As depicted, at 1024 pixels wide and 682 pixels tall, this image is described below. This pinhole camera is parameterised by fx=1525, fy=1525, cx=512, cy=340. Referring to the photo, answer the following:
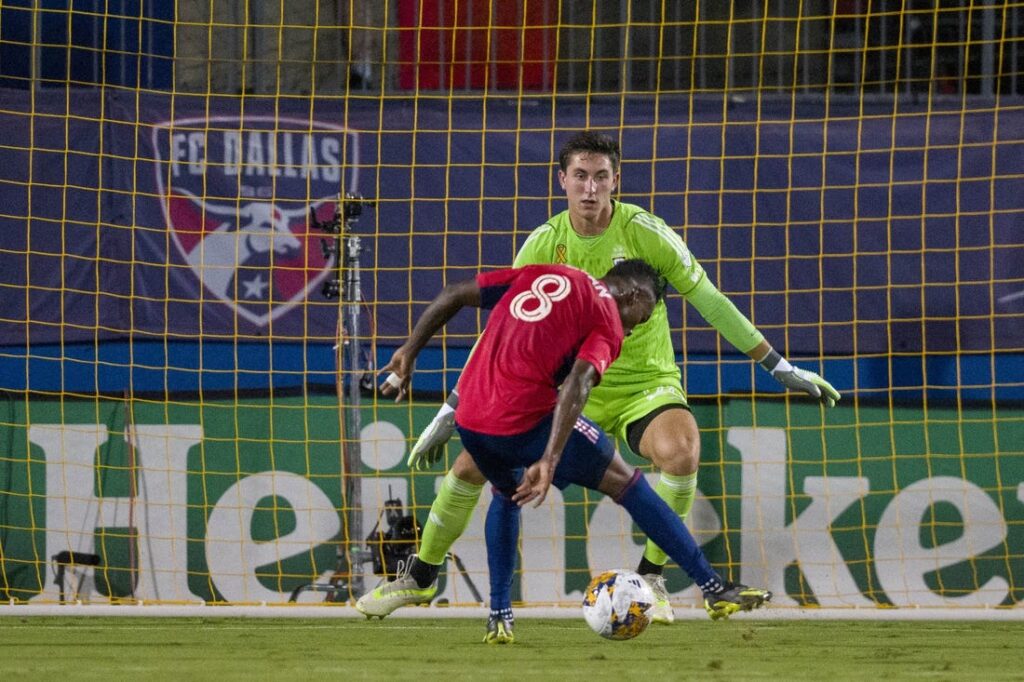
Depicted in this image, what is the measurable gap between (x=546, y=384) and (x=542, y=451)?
239 millimetres

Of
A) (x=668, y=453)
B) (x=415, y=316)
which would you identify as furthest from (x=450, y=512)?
(x=415, y=316)

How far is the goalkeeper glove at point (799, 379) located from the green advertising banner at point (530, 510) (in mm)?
2296

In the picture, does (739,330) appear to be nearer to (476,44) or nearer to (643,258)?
(643,258)

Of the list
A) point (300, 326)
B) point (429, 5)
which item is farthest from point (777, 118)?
point (300, 326)

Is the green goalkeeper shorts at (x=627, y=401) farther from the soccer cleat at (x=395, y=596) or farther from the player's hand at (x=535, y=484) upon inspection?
the player's hand at (x=535, y=484)

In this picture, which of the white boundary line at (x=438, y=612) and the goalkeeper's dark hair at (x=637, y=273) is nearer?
the goalkeeper's dark hair at (x=637, y=273)

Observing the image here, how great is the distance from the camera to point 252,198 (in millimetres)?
8953

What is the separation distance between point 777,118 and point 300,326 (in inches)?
123

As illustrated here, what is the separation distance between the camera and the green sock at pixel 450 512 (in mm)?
5938

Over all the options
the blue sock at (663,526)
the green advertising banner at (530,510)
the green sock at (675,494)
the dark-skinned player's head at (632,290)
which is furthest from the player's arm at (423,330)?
the green advertising banner at (530,510)

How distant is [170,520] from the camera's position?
28.5 ft

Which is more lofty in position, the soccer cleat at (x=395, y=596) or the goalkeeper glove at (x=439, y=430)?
the goalkeeper glove at (x=439, y=430)

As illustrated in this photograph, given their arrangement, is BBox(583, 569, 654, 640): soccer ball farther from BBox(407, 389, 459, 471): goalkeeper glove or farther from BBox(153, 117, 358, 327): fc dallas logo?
BBox(153, 117, 358, 327): fc dallas logo

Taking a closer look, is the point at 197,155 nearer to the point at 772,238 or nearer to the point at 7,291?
the point at 7,291
